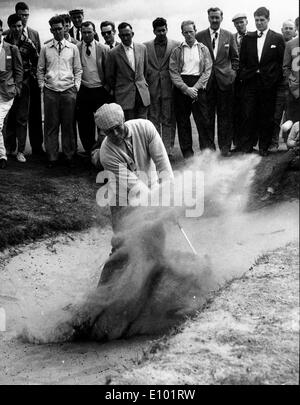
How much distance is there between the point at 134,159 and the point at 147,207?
0.54m

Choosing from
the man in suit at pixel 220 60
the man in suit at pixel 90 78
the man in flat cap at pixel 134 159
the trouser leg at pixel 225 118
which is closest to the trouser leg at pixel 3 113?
the man in suit at pixel 90 78

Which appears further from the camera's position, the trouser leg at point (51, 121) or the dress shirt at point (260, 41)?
the trouser leg at point (51, 121)

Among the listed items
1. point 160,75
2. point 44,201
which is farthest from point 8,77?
point 160,75

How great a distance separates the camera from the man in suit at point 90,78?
967cm

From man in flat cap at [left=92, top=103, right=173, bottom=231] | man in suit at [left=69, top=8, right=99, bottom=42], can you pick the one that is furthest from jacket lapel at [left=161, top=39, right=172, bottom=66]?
man in flat cap at [left=92, top=103, right=173, bottom=231]

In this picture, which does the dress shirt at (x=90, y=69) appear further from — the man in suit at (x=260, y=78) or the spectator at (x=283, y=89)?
the spectator at (x=283, y=89)

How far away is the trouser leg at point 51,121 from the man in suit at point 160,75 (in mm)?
1482

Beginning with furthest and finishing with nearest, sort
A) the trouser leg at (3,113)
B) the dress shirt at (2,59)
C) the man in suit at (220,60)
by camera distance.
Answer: the man in suit at (220,60), the trouser leg at (3,113), the dress shirt at (2,59)

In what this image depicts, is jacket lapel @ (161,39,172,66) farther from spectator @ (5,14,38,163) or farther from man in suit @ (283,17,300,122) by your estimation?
spectator @ (5,14,38,163)

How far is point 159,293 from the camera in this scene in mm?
6547

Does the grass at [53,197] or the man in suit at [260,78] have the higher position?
the man in suit at [260,78]

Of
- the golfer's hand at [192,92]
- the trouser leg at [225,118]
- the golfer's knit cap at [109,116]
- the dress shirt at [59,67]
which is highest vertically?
the dress shirt at [59,67]
